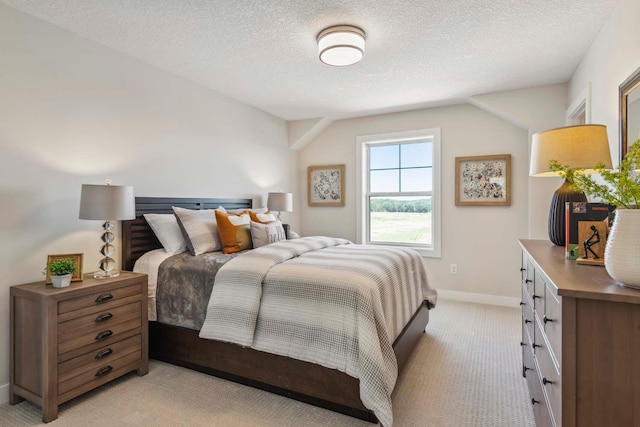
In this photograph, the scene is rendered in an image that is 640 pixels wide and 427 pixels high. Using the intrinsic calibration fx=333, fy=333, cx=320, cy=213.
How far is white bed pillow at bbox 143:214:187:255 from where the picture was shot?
9.20ft

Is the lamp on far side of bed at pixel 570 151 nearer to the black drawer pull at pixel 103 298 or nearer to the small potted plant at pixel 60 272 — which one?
the black drawer pull at pixel 103 298

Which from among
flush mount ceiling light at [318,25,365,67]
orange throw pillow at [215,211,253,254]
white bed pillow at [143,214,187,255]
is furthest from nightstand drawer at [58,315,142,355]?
flush mount ceiling light at [318,25,365,67]

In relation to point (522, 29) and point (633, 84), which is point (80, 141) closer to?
point (522, 29)

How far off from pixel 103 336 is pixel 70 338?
0.20 meters

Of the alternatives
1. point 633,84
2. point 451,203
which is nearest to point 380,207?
point 451,203

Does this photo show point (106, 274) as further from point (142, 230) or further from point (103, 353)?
point (142, 230)

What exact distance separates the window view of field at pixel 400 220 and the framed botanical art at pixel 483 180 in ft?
1.64

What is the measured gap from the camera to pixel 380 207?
4.84m

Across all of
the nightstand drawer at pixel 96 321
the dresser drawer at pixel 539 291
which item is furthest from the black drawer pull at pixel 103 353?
the dresser drawer at pixel 539 291

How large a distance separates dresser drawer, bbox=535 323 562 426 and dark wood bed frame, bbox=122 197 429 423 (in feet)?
2.71

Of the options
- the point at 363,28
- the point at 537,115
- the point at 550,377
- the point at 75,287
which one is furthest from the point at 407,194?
the point at 75,287

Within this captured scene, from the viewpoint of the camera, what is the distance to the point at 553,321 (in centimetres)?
120

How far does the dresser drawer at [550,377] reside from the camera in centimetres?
110

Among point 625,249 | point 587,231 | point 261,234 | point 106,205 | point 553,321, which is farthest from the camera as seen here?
point 261,234
